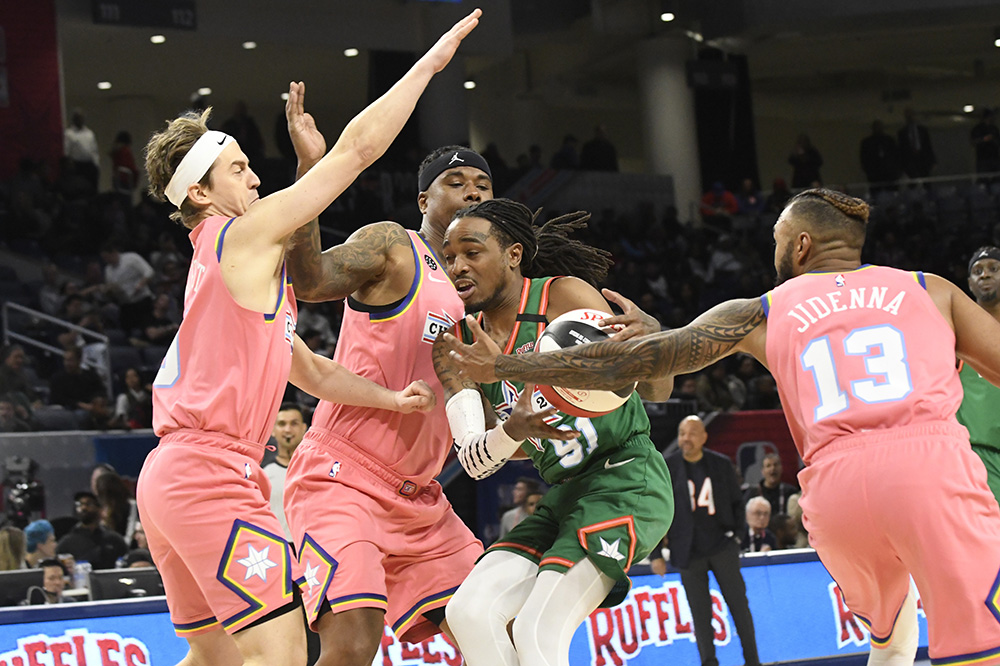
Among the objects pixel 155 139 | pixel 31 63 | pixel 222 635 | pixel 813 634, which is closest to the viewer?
pixel 222 635

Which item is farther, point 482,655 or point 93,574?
point 93,574

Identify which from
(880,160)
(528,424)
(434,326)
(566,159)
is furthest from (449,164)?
(880,160)

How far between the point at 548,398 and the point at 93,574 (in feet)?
15.3

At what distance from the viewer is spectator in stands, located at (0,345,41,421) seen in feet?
38.4

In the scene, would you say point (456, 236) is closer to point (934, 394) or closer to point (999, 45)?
point (934, 394)

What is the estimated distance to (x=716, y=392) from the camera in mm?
15164

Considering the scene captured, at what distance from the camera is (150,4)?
18.6 m

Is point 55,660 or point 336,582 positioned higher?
point 336,582

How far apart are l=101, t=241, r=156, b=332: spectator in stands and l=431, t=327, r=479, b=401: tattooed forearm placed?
1069cm

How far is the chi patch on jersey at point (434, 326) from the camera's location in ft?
15.6

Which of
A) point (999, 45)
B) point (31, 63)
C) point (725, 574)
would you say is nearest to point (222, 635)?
point (725, 574)

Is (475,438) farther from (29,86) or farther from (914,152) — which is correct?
(914,152)

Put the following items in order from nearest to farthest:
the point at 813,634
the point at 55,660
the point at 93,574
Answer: the point at 55,660 → the point at 93,574 → the point at 813,634

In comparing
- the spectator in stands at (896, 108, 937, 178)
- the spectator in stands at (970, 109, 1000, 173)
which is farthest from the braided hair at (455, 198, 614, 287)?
the spectator in stands at (970, 109, 1000, 173)
